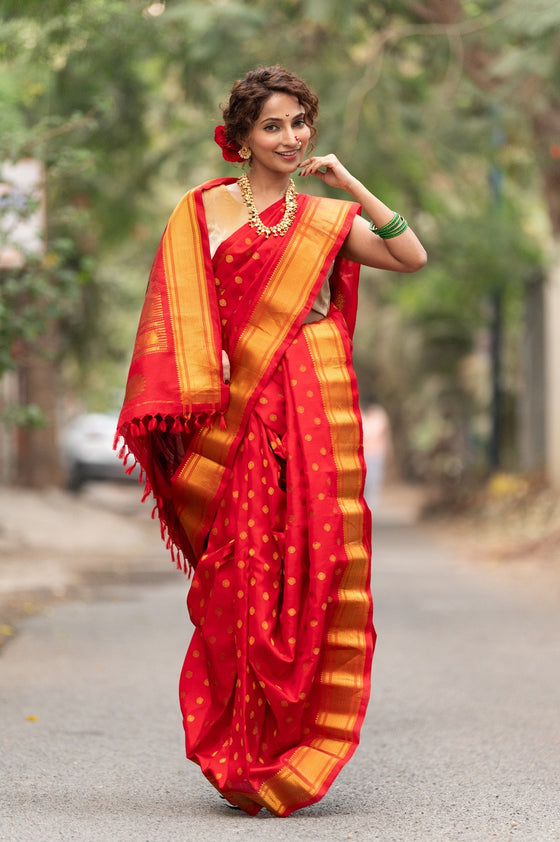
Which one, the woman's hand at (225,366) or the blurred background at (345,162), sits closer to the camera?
the woman's hand at (225,366)

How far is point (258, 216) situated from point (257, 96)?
1.15 ft

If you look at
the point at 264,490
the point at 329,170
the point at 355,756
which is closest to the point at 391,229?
the point at 329,170

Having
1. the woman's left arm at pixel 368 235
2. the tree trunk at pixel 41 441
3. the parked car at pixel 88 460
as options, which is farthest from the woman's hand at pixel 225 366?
the parked car at pixel 88 460

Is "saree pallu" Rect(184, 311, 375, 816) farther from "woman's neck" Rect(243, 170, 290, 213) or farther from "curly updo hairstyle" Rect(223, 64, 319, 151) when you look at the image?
"curly updo hairstyle" Rect(223, 64, 319, 151)

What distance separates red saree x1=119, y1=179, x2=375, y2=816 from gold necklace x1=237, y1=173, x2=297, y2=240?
0.9 inches

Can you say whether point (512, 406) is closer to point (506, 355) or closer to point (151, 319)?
point (506, 355)

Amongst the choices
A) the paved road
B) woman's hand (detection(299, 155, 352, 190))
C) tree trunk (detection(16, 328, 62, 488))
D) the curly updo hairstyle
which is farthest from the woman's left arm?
tree trunk (detection(16, 328, 62, 488))

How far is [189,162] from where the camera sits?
13227mm

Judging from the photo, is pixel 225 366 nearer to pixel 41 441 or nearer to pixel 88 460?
pixel 41 441

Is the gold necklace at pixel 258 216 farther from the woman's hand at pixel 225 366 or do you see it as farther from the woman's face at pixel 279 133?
the woman's hand at pixel 225 366

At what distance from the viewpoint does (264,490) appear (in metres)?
4.34

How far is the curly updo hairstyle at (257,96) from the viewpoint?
437cm

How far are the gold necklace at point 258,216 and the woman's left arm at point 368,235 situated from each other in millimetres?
90

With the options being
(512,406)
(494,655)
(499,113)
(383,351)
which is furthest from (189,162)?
(383,351)
